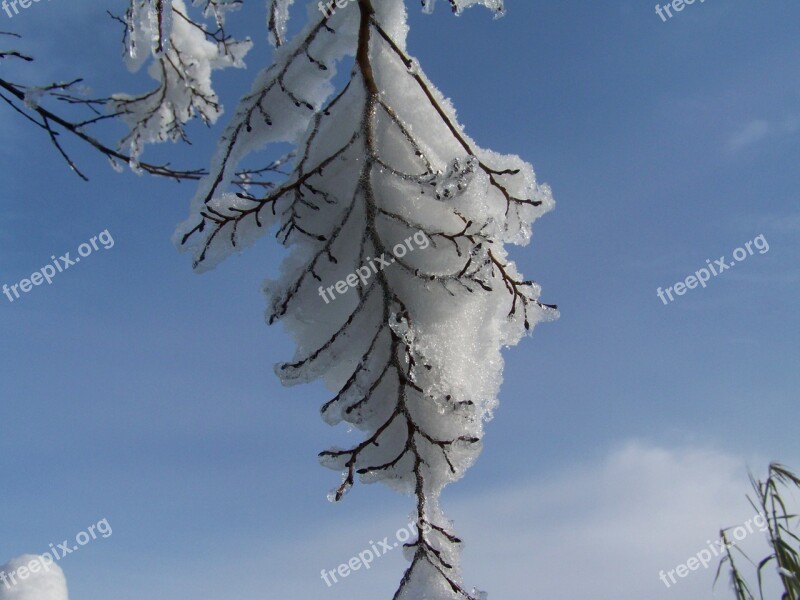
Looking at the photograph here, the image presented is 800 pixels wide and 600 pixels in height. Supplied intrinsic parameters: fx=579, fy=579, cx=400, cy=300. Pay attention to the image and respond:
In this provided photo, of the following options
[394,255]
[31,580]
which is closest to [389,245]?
[394,255]

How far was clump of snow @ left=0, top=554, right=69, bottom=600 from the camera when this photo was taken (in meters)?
3.48

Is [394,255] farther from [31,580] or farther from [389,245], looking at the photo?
[31,580]

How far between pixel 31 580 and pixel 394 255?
353 centimetres

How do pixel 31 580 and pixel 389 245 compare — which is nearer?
pixel 389 245

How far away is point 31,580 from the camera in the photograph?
139 inches

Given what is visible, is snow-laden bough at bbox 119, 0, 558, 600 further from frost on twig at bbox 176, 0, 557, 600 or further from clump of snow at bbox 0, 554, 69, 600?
clump of snow at bbox 0, 554, 69, 600

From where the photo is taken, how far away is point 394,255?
1.50m

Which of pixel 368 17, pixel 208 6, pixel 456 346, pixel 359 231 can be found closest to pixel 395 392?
pixel 456 346

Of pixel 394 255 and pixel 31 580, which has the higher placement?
pixel 31 580

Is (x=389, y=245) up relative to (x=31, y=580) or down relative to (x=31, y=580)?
down

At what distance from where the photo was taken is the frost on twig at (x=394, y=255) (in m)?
1.45

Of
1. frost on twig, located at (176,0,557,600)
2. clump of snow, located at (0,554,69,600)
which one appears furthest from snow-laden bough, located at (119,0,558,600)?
clump of snow, located at (0,554,69,600)

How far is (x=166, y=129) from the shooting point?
3.99m

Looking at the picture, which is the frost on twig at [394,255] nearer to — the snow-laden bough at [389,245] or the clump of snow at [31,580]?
the snow-laden bough at [389,245]
